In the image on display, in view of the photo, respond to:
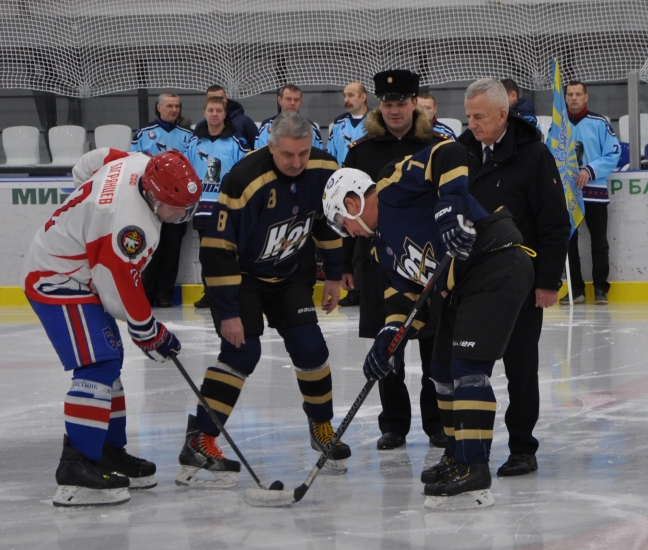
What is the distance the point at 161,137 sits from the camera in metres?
7.82

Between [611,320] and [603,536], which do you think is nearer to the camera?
[603,536]

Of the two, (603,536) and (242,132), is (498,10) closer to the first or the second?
(242,132)

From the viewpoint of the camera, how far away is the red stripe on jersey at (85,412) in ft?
9.76

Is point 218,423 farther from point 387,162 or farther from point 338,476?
point 387,162

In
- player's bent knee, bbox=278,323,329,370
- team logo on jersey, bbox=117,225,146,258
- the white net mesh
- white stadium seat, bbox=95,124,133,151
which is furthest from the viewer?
white stadium seat, bbox=95,124,133,151

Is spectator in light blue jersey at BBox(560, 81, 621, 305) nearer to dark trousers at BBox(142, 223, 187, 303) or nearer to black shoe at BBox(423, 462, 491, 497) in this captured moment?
dark trousers at BBox(142, 223, 187, 303)

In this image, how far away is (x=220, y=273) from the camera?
10.4ft

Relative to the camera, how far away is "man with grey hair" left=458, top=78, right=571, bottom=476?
3254mm

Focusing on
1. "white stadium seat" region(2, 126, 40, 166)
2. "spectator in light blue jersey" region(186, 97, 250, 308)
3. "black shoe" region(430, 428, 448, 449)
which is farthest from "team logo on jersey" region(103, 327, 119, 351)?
"white stadium seat" region(2, 126, 40, 166)

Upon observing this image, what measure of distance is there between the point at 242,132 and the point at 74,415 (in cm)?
495

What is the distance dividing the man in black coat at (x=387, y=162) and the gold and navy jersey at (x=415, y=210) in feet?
1.89

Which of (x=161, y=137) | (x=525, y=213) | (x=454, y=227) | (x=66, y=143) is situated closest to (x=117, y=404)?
(x=454, y=227)

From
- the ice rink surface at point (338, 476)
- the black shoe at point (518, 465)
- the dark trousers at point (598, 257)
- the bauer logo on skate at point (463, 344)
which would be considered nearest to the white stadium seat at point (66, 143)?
the ice rink surface at point (338, 476)

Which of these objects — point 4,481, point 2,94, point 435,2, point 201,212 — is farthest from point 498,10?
point 4,481
